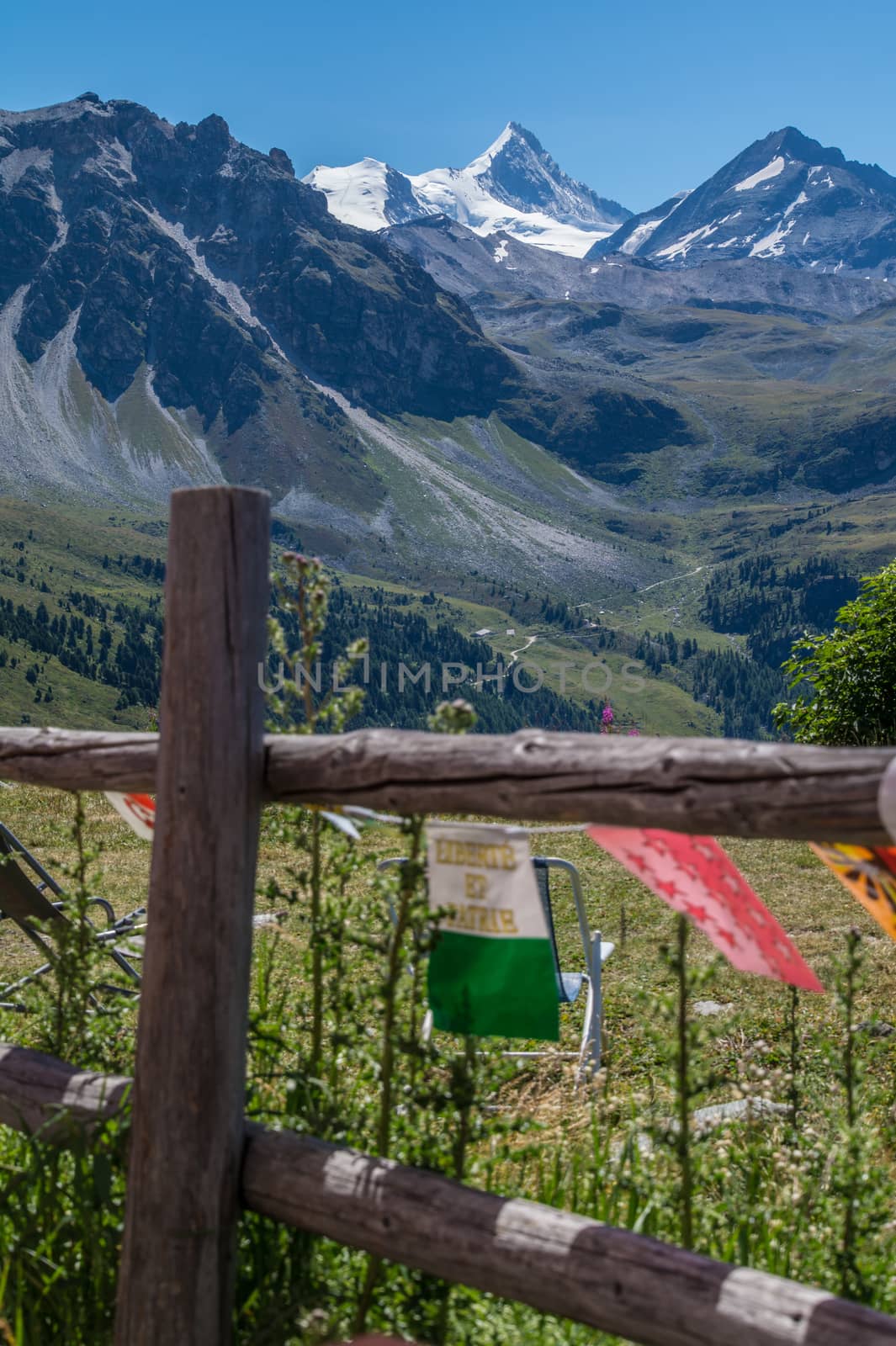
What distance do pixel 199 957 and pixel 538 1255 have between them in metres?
0.96

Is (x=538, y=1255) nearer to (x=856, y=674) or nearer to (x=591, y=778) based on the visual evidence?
(x=591, y=778)

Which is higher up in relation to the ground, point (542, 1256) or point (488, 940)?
point (488, 940)

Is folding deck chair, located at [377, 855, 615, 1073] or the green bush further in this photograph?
the green bush

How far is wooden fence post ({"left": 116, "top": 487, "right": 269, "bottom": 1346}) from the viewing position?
8.49ft

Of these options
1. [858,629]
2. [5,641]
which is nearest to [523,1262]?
[858,629]

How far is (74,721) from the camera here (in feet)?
509

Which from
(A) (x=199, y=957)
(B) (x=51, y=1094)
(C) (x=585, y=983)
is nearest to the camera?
(A) (x=199, y=957)

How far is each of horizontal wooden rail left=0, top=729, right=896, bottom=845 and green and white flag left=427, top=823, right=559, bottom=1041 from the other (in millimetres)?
200

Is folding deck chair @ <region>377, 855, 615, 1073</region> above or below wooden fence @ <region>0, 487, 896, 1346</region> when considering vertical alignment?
below

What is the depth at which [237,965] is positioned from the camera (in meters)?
2.64

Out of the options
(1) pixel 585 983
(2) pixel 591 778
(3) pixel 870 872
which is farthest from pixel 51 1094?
(1) pixel 585 983

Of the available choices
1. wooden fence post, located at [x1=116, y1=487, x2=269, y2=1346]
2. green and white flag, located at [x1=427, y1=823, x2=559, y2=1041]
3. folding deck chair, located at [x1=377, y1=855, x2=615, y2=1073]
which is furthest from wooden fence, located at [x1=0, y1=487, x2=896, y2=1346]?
folding deck chair, located at [x1=377, y1=855, x2=615, y2=1073]

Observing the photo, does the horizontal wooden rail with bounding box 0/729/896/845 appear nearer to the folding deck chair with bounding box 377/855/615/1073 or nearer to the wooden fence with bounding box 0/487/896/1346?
the wooden fence with bounding box 0/487/896/1346

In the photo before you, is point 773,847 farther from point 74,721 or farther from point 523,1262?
point 74,721
